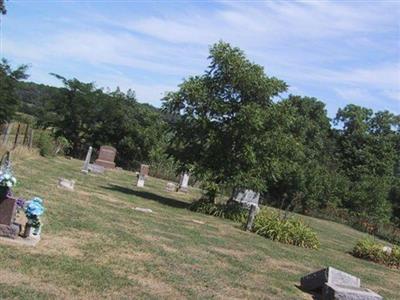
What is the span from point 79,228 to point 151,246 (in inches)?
59.1

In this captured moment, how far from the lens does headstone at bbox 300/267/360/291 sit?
1059cm

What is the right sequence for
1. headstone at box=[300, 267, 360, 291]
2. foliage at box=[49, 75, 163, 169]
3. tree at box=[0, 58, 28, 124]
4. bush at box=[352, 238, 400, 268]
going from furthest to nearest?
foliage at box=[49, 75, 163, 169] → tree at box=[0, 58, 28, 124] → bush at box=[352, 238, 400, 268] → headstone at box=[300, 267, 360, 291]

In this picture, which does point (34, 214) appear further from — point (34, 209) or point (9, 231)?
point (9, 231)

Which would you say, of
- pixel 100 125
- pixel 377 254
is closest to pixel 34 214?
pixel 377 254

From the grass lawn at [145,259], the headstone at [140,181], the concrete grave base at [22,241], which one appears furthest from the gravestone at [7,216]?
the headstone at [140,181]

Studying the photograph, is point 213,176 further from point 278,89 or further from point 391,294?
point 391,294

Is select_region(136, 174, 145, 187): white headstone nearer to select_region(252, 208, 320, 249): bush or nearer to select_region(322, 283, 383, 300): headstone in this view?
select_region(252, 208, 320, 249): bush

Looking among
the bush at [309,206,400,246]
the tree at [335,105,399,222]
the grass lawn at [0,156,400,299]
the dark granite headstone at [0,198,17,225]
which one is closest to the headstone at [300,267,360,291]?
the grass lawn at [0,156,400,299]

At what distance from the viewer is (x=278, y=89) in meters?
22.0

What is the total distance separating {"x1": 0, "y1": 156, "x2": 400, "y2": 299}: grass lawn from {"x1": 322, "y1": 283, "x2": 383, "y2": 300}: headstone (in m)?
0.44

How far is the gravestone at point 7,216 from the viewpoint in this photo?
9.22 m

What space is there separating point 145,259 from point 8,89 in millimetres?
32169

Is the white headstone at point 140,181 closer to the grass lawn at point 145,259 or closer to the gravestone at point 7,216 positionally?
the grass lawn at point 145,259

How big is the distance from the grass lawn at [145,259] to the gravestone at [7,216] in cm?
38
